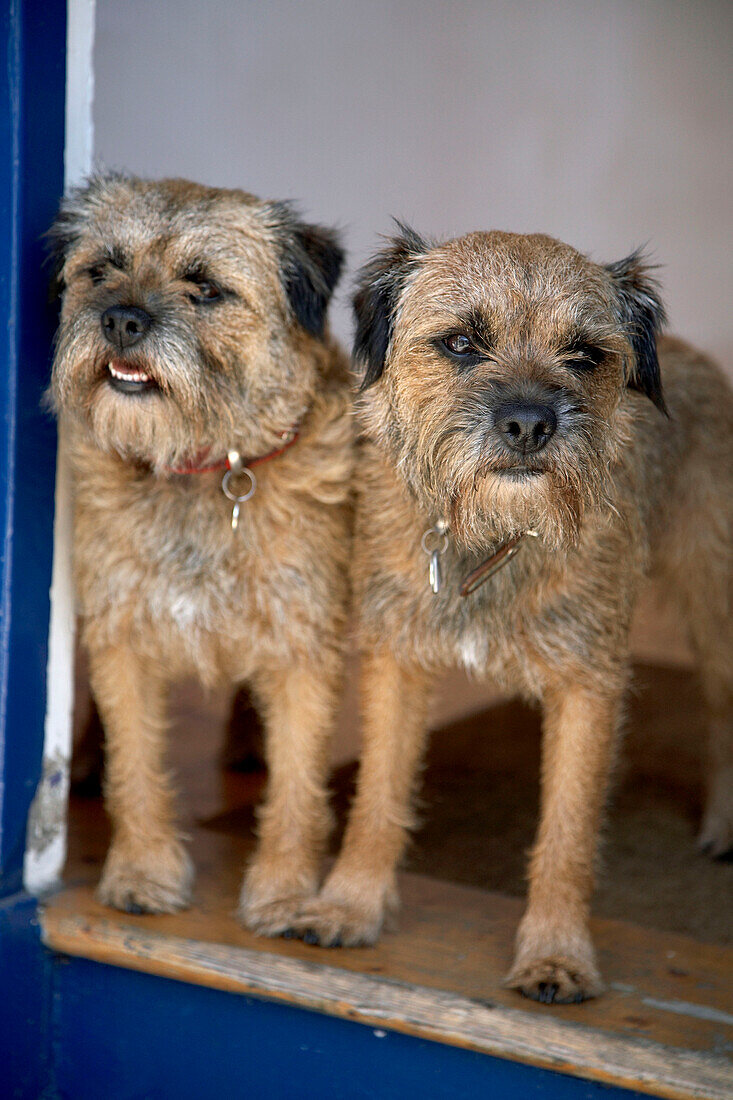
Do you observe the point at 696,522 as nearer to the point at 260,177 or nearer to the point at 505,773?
the point at 505,773

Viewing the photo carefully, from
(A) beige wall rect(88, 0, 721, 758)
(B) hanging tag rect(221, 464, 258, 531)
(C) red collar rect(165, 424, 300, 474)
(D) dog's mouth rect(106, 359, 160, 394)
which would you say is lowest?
(B) hanging tag rect(221, 464, 258, 531)

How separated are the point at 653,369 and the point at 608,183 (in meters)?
4.22

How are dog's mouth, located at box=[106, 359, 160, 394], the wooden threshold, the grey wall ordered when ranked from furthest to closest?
1. the grey wall
2. dog's mouth, located at box=[106, 359, 160, 394]
3. the wooden threshold

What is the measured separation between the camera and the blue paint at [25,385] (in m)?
2.36

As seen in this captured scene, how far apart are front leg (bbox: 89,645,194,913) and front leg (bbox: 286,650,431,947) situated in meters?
0.35

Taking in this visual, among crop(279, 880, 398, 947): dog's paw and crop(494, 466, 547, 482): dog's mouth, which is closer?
crop(494, 466, 547, 482): dog's mouth

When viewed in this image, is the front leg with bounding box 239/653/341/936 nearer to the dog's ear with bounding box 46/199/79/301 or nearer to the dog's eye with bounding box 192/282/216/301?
the dog's eye with bounding box 192/282/216/301

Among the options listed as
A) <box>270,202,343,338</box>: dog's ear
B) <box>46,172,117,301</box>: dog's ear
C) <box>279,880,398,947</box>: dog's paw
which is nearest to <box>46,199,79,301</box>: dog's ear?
<box>46,172,117,301</box>: dog's ear

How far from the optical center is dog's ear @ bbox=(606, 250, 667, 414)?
2.23m

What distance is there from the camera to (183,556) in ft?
8.11

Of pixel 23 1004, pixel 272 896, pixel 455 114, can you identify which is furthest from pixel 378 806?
pixel 455 114

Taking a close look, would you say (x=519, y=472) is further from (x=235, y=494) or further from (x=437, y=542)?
(x=235, y=494)

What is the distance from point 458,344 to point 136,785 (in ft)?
4.13

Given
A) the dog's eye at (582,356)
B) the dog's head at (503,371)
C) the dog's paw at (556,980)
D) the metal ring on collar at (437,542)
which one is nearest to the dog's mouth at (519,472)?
the dog's head at (503,371)
